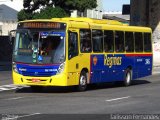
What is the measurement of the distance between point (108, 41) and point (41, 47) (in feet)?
13.1

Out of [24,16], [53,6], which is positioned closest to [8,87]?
[53,6]

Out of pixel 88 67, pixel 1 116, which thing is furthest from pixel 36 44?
pixel 1 116

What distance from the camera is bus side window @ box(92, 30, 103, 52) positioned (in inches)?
951

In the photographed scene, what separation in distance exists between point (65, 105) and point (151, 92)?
6093 mm

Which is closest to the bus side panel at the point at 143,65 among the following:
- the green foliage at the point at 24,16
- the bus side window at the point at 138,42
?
the bus side window at the point at 138,42

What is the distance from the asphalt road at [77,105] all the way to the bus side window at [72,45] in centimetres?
155

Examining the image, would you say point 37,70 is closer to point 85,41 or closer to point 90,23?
point 85,41

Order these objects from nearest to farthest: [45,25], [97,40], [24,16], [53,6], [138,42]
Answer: [45,25], [97,40], [138,42], [53,6], [24,16]

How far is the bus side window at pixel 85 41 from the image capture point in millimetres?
23188

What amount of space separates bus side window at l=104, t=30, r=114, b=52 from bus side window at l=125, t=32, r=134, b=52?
1.43m

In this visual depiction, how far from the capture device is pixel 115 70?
85.3 ft

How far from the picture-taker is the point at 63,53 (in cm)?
2198

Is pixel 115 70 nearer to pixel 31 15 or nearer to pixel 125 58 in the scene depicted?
pixel 125 58

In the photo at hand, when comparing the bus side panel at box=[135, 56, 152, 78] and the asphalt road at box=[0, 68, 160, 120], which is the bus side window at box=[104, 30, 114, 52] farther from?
the asphalt road at box=[0, 68, 160, 120]
